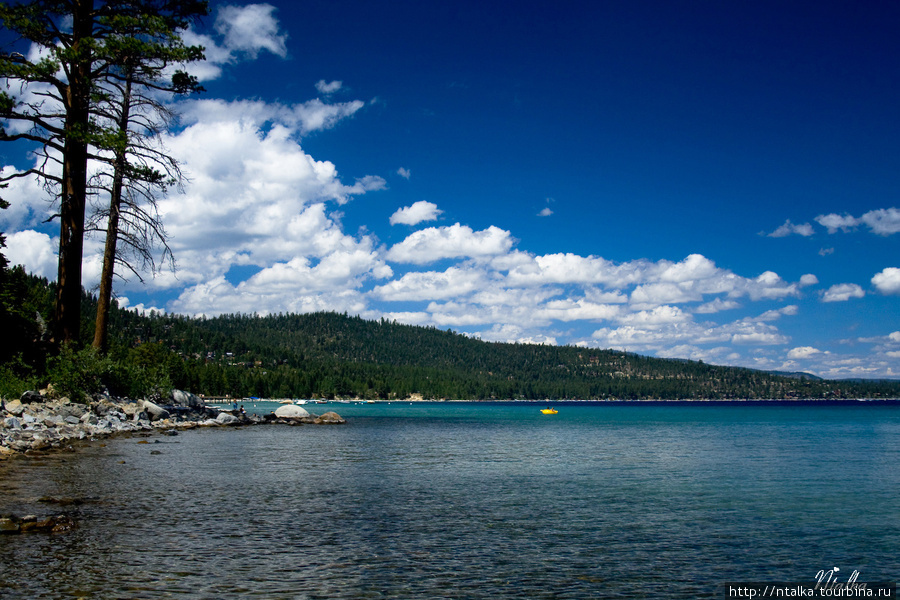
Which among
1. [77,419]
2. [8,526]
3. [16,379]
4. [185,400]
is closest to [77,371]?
[77,419]

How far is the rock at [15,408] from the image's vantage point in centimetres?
2700

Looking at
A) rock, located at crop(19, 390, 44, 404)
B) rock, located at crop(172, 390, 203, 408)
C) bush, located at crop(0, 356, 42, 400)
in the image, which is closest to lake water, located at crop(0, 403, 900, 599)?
rock, located at crop(19, 390, 44, 404)

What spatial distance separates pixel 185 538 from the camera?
12562 millimetres

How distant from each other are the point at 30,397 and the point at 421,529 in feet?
82.8

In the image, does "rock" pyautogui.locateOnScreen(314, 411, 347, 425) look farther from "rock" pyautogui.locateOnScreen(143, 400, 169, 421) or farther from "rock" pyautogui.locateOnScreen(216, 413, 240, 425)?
"rock" pyautogui.locateOnScreen(143, 400, 169, 421)

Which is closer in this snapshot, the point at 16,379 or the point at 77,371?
the point at 16,379

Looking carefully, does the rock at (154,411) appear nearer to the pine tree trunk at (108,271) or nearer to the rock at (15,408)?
the pine tree trunk at (108,271)

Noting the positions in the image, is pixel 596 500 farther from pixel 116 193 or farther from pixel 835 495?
pixel 116 193

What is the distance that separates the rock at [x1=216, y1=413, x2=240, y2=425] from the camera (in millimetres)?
52659

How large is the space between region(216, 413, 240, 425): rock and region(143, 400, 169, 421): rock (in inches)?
402

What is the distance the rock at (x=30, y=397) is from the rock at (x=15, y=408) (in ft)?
3.88

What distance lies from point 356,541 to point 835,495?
19001 millimetres

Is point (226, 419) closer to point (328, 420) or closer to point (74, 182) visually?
point (328, 420)

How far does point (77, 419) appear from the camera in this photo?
102 feet
